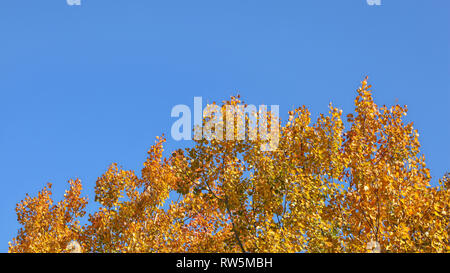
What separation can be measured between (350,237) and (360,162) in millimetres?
2885

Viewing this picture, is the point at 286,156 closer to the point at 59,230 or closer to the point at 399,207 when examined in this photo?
the point at 399,207

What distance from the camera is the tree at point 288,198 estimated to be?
13352 millimetres

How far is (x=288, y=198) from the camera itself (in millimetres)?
16688

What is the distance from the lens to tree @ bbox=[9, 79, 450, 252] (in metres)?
13.4

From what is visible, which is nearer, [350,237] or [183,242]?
[350,237]

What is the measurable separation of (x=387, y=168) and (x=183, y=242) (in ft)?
40.0

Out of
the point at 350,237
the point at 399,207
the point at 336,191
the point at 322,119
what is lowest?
the point at 350,237
